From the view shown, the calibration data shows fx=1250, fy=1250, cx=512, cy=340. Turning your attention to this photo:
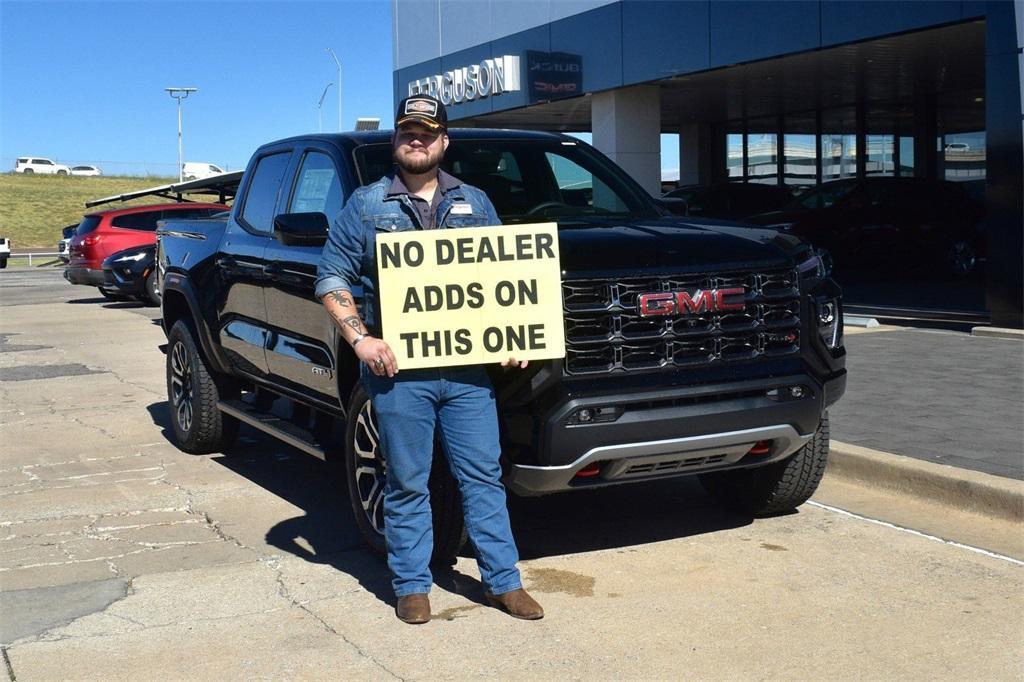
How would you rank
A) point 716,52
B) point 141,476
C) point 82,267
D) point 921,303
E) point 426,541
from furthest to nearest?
point 82,267
point 716,52
point 921,303
point 141,476
point 426,541

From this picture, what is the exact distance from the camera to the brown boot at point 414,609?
4758mm

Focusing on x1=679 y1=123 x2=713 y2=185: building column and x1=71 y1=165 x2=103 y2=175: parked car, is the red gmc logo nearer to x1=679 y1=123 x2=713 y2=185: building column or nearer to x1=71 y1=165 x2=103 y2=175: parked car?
x1=679 y1=123 x2=713 y2=185: building column

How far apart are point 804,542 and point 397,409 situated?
2222 mm

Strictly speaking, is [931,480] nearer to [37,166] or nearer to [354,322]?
[354,322]

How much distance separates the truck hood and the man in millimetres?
439

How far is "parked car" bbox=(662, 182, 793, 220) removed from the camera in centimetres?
2256

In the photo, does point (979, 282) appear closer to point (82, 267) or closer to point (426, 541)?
point (82, 267)

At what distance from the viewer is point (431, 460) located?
4.88 m

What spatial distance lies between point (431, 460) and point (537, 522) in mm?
1529

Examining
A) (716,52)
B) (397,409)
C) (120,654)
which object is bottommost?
(120,654)

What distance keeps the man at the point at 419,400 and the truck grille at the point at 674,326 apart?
431 mm

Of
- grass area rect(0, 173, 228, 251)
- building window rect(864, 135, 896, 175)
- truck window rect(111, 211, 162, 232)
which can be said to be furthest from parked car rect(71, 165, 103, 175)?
building window rect(864, 135, 896, 175)

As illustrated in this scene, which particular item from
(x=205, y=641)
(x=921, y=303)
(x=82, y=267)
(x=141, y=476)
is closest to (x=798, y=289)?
(x=205, y=641)

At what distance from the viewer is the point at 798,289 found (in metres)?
5.42
